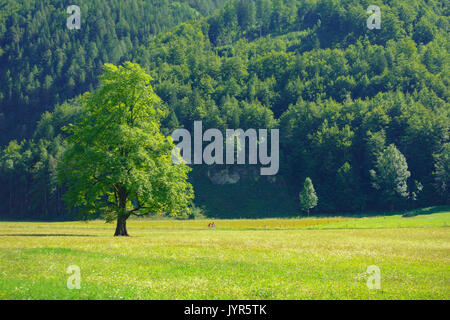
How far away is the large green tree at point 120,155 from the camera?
135 ft

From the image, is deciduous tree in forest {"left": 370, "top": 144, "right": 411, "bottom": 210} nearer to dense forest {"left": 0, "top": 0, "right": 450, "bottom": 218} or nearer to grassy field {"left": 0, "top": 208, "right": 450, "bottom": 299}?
dense forest {"left": 0, "top": 0, "right": 450, "bottom": 218}

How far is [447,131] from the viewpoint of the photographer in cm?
12438

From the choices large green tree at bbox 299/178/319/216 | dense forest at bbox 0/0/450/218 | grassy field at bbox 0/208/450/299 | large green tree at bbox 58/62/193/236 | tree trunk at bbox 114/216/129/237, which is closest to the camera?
grassy field at bbox 0/208/450/299

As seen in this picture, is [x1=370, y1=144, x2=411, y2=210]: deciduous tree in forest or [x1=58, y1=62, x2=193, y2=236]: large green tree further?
[x1=370, y1=144, x2=411, y2=210]: deciduous tree in forest

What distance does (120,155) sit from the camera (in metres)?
42.8

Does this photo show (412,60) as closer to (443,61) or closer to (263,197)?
(443,61)

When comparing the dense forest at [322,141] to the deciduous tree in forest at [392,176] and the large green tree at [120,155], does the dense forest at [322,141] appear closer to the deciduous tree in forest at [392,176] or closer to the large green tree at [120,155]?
the deciduous tree in forest at [392,176]

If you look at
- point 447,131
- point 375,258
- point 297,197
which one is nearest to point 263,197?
point 297,197

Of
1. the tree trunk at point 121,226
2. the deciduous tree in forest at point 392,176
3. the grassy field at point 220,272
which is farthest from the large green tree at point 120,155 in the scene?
the deciduous tree in forest at point 392,176

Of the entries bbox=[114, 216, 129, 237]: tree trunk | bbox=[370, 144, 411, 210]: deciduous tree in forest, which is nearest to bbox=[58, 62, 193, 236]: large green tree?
bbox=[114, 216, 129, 237]: tree trunk

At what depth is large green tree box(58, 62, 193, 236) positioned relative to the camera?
135ft

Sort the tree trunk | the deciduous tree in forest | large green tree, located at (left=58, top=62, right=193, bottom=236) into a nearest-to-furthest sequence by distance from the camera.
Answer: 1. large green tree, located at (left=58, top=62, right=193, bottom=236)
2. the tree trunk
3. the deciduous tree in forest


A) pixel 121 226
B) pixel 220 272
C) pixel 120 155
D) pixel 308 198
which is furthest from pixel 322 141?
pixel 220 272
